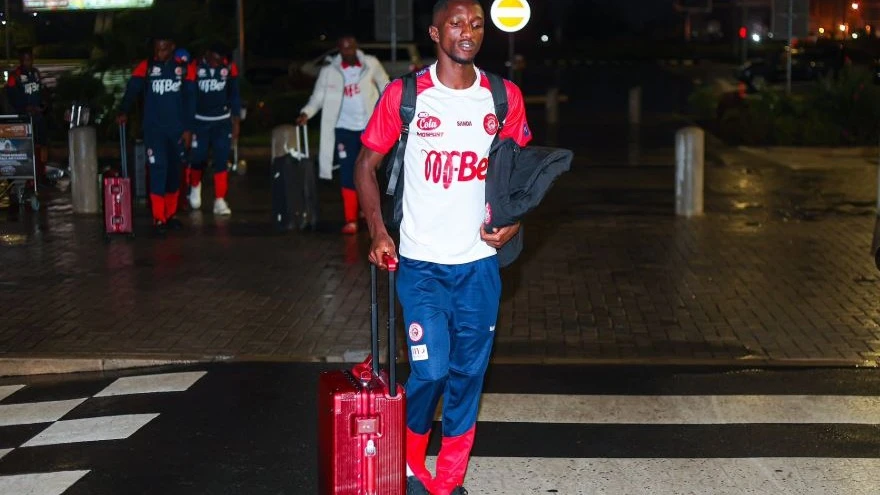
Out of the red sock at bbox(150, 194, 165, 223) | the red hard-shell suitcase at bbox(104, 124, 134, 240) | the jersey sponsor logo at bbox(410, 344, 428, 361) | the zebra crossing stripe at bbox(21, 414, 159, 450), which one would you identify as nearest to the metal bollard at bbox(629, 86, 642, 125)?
the red sock at bbox(150, 194, 165, 223)

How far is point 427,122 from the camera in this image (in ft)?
19.5

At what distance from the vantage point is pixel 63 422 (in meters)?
7.74

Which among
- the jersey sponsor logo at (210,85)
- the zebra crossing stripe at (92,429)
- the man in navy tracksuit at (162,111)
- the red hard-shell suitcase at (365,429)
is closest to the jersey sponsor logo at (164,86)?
the man in navy tracksuit at (162,111)

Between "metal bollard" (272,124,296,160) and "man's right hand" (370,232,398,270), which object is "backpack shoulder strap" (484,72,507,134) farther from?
"metal bollard" (272,124,296,160)

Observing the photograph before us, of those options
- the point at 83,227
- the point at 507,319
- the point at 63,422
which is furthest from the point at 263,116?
the point at 63,422

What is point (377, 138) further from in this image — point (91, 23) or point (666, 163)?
point (91, 23)

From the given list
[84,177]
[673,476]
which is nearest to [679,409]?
[673,476]

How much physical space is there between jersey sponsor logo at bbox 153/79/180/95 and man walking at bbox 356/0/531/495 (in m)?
8.00

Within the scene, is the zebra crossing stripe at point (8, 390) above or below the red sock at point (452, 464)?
below

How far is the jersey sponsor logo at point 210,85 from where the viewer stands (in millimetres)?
14500

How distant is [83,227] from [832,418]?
29.9 ft

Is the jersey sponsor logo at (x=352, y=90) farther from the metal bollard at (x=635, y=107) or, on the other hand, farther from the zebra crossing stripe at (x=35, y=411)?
the metal bollard at (x=635, y=107)

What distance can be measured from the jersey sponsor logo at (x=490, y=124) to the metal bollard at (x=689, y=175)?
967cm

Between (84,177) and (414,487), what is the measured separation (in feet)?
34.8
